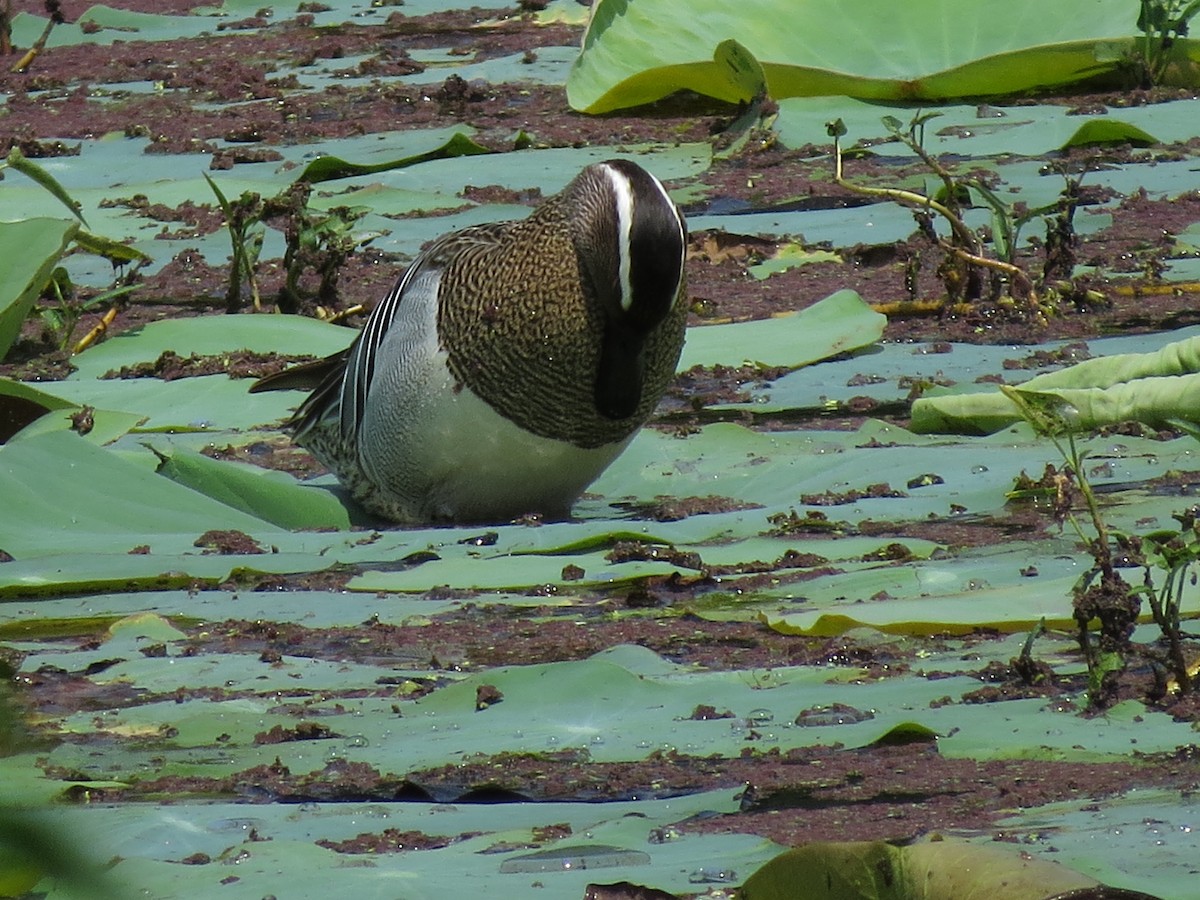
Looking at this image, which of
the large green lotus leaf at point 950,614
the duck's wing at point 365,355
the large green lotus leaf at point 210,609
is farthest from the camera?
the duck's wing at point 365,355

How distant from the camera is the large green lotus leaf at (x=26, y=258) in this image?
16.0 ft

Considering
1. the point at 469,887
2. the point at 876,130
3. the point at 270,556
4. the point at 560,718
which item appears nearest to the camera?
the point at 469,887

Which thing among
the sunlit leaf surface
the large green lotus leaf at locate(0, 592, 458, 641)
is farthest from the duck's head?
Result: the large green lotus leaf at locate(0, 592, 458, 641)

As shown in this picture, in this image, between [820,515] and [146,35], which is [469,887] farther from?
[146,35]

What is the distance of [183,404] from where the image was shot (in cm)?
516

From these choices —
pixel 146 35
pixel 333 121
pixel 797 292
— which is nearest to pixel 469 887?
pixel 797 292

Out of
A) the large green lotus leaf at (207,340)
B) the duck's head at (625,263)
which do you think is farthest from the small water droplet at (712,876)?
the large green lotus leaf at (207,340)

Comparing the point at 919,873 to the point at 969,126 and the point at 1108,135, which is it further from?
the point at 969,126

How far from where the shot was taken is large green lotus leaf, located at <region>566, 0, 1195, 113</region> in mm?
7434

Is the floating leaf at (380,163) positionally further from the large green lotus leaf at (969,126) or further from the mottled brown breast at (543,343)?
the mottled brown breast at (543,343)

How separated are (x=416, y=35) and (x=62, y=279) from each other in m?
4.41

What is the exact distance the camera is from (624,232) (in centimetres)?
429

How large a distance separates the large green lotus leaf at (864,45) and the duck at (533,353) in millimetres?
2947

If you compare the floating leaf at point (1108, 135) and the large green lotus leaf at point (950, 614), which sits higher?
the large green lotus leaf at point (950, 614)
